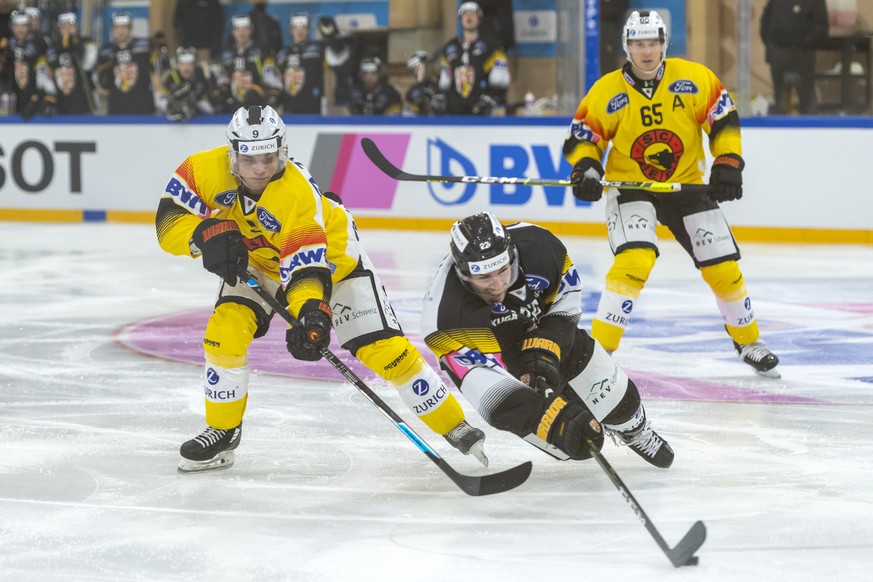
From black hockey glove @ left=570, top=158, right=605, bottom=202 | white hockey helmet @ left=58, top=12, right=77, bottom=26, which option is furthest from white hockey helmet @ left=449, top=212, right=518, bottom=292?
white hockey helmet @ left=58, top=12, right=77, bottom=26

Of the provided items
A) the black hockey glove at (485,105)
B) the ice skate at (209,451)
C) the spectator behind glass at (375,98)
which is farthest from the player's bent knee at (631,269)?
the spectator behind glass at (375,98)

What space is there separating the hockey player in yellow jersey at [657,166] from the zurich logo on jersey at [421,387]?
4.79 feet

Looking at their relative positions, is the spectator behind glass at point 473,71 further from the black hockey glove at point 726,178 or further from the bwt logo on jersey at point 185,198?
the bwt logo on jersey at point 185,198

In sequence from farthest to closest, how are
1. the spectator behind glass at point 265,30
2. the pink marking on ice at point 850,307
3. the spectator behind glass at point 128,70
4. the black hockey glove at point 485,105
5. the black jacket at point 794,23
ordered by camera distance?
the spectator behind glass at point 128,70 → the spectator behind glass at point 265,30 → the black hockey glove at point 485,105 → the black jacket at point 794,23 → the pink marking on ice at point 850,307

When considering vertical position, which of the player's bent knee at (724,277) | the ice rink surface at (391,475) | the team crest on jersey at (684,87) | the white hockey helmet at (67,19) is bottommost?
the ice rink surface at (391,475)

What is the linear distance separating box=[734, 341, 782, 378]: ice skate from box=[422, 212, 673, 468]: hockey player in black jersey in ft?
4.78

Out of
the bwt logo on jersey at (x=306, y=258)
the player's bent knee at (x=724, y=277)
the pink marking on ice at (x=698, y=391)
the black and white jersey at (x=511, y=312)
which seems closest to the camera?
the black and white jersey at (x=511, y=312)

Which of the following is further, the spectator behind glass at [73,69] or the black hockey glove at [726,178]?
the spectator behind glass at [73,69]

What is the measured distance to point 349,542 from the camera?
3.15 m

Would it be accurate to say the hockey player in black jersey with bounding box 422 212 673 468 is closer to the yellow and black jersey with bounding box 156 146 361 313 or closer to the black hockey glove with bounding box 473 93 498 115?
the yellow and black jersey with bounding box 156 146 361 313

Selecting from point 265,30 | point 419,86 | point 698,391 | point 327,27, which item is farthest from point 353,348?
point 265,30

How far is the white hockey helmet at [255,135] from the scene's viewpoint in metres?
3.71

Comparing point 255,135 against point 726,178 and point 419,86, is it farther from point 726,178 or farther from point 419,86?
point 419,86

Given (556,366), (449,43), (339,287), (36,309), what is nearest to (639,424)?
(556,366)
